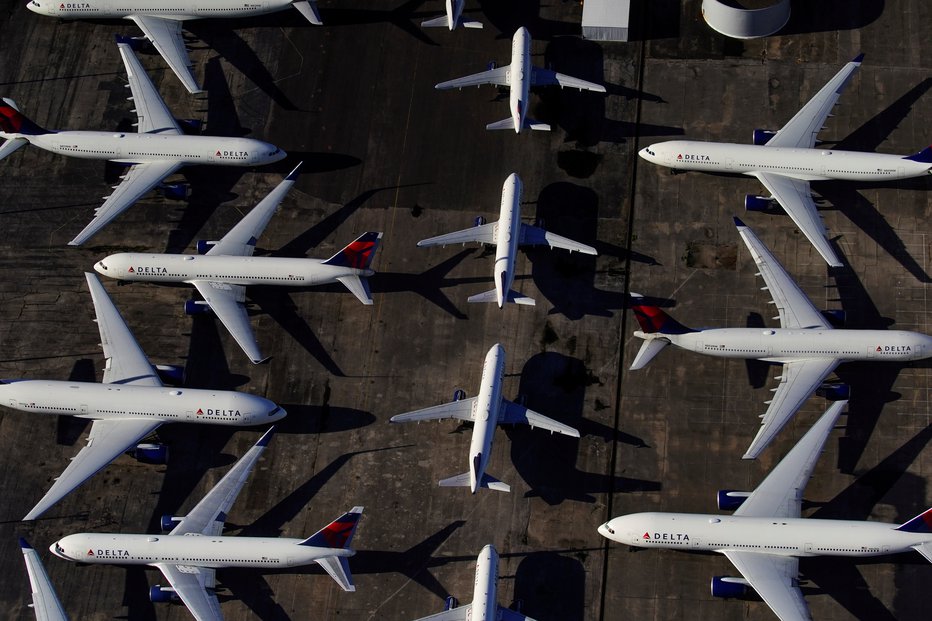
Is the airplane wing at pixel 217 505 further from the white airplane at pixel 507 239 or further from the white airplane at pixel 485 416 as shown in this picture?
the white airplane at pixel 507 239

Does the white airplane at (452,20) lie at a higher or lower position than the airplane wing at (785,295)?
higher

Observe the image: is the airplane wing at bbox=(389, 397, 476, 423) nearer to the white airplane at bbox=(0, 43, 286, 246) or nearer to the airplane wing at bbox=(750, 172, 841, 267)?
the white airplane at bbox=(0, 43, 286, 246)

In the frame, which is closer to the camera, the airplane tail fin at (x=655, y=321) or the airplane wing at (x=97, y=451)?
the airplane wing at (x=97, y=451)

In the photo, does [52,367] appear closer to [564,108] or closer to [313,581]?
[313,581]

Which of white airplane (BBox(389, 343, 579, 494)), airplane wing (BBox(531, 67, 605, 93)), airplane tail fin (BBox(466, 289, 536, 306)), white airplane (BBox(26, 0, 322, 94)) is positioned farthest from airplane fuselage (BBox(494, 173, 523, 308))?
white airplane (BBox(26, 0, 322, 94))

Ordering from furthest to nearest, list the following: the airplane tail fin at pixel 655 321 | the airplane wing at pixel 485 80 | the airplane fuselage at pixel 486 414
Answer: the airplane wing at pixel 485 80 → the airplane tail fin at pixel 655 321 → the airplane fuselage at pixel 486 414

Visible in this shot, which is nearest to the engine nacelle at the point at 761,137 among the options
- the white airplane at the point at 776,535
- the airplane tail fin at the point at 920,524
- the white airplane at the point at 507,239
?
the white airplane at the point at 507,239
